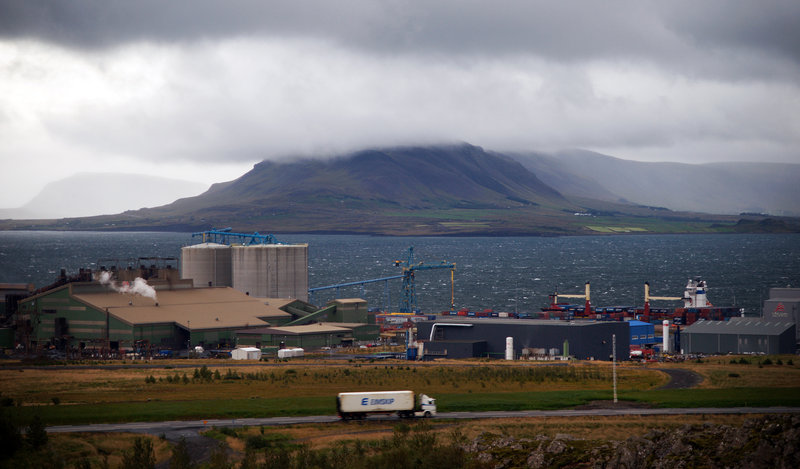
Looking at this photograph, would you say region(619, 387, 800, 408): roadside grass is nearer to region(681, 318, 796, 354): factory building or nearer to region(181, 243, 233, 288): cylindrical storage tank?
region(681, 318, 796, 354): factory building

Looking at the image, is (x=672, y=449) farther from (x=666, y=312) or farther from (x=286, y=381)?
(x=666, y=312)

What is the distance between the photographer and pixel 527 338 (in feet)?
317

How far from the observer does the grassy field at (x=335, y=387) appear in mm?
60447

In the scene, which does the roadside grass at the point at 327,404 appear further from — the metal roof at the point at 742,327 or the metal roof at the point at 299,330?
the metal roof at the point at 299,330

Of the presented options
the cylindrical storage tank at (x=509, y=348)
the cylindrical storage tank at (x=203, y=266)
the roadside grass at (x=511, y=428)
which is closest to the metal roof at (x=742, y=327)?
the cylindrical storage tank at (x=509, y=348)

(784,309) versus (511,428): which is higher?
(784,309)

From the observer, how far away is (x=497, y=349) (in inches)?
3873

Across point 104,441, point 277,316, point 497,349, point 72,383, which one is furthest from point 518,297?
point 104,441

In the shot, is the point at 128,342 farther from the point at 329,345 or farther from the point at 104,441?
the point at 104,441

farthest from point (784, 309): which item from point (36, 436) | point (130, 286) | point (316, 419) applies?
point (36, 436)

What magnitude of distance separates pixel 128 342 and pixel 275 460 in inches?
2658

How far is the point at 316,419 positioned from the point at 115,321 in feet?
182

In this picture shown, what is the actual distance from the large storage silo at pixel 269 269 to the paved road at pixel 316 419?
78.5 meters

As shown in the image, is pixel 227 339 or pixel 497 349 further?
pixel 227 339
